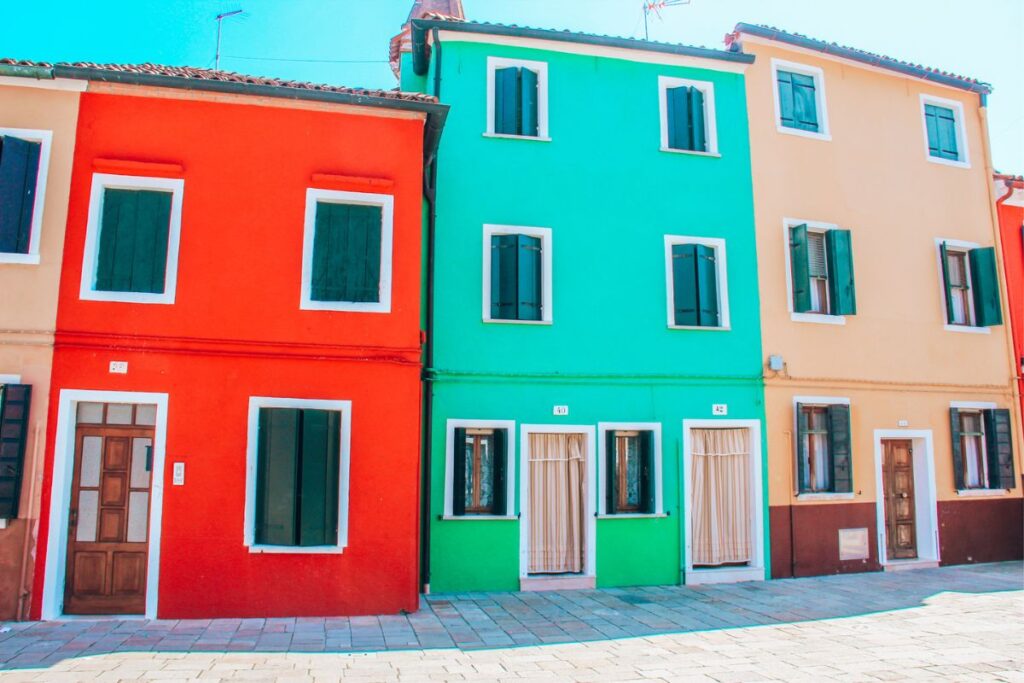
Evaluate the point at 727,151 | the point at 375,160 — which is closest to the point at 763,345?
the point at 727,151

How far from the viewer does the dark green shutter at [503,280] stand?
11250mm

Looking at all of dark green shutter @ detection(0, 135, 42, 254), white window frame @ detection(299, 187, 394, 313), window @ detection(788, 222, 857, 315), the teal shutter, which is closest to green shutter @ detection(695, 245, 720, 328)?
window @ detection(788, 222, 857, 315)

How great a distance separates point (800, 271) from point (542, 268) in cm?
458

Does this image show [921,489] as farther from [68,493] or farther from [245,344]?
[68,493]

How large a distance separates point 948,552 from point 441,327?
32.3 feet

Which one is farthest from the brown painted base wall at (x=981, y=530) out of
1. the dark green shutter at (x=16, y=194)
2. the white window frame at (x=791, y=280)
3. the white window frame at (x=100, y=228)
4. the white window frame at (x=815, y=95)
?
the dark green shutter at (x=16, y=194)

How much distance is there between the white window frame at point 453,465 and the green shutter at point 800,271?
215 inches

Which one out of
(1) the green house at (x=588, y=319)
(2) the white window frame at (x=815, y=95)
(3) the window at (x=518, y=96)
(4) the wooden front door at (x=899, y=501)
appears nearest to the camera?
(1) the green house at (x=588, y=319)

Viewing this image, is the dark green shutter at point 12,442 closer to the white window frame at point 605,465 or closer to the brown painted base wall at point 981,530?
the white window frame at point 605,465

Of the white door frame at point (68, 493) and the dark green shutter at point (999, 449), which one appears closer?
the white door frame at point (68, 493)

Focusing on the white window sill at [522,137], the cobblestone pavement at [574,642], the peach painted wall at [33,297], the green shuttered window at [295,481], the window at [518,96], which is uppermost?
the window at [518,96]

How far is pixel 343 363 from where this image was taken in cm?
915

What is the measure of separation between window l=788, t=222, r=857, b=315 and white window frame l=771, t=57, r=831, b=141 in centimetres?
181

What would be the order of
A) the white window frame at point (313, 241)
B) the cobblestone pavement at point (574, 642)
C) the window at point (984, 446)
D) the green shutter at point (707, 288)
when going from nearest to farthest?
1. the cobblestone pavement at point (574, 642)
2. the white window frame at point (313, 241)
3. the green shutter at point (707, 288)
4. the window at point (984, 446)
